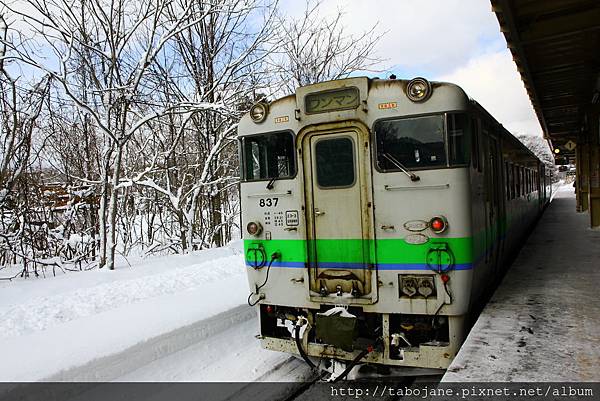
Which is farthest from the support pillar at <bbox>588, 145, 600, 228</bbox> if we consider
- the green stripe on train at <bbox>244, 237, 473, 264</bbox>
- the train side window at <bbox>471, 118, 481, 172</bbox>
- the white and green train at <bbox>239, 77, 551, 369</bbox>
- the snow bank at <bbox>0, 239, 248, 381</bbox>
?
the green stripe on train at <bbox>244, 237, 473, 264</bbox>

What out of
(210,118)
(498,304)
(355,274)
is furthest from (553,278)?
(210,118)

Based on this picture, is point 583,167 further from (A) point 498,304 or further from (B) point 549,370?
(B) point 549,370

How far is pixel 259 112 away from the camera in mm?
5309

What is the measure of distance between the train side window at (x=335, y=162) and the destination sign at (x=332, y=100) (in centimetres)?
33

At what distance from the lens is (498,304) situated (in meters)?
5.47

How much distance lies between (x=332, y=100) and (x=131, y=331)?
380cm

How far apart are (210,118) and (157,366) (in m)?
10.7

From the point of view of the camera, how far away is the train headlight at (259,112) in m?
5.25

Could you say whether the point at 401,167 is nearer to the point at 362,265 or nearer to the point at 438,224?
the point at 438,224

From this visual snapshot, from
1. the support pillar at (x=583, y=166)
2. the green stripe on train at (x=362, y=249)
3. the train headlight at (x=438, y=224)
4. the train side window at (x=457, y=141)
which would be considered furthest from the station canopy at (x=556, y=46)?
the support pillar at (x=583, y=166)

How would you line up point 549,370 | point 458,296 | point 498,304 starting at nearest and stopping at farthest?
point 549,370 → point 458,296 → point 498,304

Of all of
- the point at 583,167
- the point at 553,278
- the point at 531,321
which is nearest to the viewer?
the point at 531,321

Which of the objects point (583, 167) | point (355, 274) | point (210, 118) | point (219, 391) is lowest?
point (219, 391)

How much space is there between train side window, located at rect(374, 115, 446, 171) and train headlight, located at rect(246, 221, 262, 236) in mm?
1536
